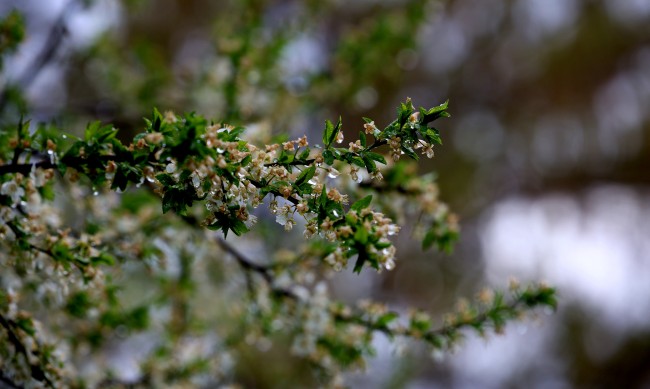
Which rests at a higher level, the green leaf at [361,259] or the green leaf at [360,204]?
the green leaf at [360,204]

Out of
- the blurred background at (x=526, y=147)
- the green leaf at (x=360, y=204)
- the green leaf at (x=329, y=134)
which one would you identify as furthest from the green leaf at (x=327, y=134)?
the blurred background at (x=526, y=147)

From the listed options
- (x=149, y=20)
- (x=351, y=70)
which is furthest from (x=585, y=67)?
(x=149, y=20)

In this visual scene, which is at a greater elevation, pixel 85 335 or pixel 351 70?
pixel 351 70

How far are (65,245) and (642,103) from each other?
18.4ft

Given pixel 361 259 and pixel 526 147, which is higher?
pixel 526 147

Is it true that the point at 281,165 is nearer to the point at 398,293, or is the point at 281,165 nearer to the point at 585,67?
the point at 398,293

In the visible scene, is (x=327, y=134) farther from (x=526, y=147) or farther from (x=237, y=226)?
(x=526, y=147)

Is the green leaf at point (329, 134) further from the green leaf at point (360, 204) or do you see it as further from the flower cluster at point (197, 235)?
the green leaf at point (360, 204)

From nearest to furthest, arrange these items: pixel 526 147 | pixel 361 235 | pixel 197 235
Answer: pixel 361 235, pixel 197 235, pixel 526 147

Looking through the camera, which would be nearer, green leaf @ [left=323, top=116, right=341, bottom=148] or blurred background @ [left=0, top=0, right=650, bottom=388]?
green leaf @ [left=323, top=116, right=341, bottom=148]

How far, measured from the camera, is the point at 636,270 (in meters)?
4.93

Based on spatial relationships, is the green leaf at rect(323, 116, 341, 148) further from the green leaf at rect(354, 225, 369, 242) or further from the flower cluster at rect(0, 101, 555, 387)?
the green leaf at rect(354, 225, 369, 242)

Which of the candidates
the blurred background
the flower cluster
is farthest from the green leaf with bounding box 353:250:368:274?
the blurred background

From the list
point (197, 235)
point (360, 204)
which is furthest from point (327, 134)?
point (197, 235)
